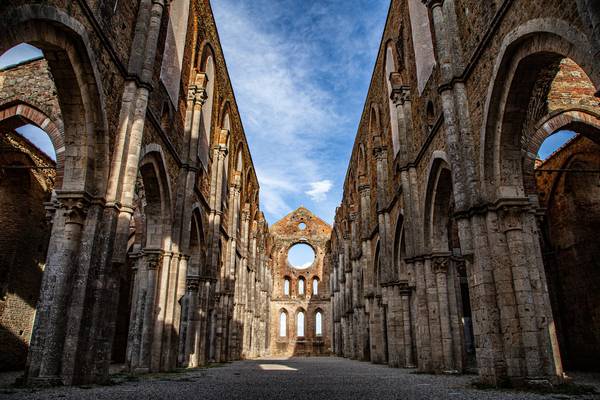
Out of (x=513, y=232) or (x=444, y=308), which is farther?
(x=444, y=308)

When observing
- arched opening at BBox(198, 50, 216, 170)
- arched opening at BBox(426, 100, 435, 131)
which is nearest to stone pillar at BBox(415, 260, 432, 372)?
arched opening at BBox(426, 100, 435, 131)

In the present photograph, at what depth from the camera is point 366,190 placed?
24.5 meters

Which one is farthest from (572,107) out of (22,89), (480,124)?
(22,89)

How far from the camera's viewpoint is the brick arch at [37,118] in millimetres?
11664

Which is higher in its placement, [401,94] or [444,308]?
[401,94]

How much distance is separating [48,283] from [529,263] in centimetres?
915

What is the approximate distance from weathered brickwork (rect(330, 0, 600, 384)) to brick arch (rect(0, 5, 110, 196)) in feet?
26.0

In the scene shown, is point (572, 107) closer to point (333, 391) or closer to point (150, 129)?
point (333, 391)

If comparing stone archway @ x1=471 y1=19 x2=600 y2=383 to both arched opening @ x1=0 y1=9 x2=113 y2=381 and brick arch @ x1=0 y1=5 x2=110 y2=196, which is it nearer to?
arched opening @ x1=0 y1=9 x2=113 y2=381

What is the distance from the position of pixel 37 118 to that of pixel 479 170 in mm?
12000

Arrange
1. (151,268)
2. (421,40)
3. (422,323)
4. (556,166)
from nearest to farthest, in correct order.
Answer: (422,323) < (151,268) < (421,40) < (556,166)

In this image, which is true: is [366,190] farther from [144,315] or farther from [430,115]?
[144,315]

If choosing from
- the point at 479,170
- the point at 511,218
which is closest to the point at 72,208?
the point at 479,170

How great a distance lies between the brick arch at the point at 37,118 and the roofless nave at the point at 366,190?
5 centimetres
